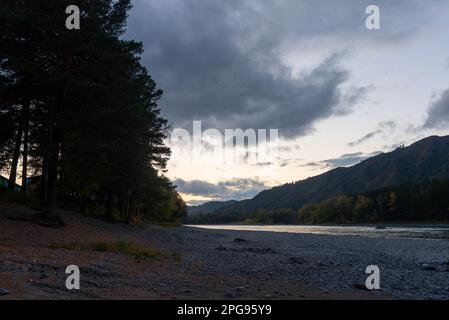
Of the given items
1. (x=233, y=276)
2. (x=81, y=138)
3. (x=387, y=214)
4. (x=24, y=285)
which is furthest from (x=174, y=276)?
(x=387, y=214)

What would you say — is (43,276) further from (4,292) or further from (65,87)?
(65,87)

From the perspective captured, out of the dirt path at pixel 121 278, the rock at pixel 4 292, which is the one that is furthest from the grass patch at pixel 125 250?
the rock at pixel 4 292

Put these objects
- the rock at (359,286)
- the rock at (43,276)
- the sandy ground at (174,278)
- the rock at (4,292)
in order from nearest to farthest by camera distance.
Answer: the rock at (4,292) → the sandy ground at (174,278) → the rock at (43,276) → the rock at (359,286)

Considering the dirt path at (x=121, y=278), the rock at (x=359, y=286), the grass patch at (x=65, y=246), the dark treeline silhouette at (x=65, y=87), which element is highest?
the dark treeline silhouette at (x=65, y=87)

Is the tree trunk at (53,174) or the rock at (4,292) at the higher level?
the tree trunk at (53,174)

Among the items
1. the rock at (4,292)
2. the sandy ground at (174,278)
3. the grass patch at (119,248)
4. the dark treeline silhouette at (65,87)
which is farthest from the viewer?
the dark treeline silhouette at (65,87)

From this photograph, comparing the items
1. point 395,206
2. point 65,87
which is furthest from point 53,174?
point 395,206

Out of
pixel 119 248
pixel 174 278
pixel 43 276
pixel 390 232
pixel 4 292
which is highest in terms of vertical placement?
pixel 4 292

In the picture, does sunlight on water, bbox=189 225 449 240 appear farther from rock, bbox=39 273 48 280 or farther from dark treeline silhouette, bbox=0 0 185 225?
rock, bbox=39 273 48 280

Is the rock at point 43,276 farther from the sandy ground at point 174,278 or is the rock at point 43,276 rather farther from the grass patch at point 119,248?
the grass patch at point 119,248

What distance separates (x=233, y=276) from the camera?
15500 mm

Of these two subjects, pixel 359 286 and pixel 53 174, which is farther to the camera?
pixel 53 174
